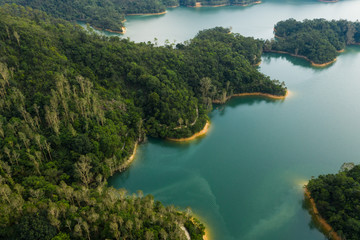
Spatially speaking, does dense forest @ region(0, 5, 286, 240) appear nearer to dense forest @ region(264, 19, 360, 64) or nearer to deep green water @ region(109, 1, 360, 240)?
deep green water @ region(109, 1, 360, 240)

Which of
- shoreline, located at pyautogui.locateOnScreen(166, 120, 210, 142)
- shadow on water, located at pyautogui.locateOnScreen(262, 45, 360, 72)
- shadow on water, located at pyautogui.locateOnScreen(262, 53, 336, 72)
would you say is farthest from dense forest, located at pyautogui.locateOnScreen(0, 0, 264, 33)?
shoreline, located at pyautogui.locateOnScreen(166, 120, 210, 142)

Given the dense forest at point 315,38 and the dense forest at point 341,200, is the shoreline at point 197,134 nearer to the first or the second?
the dense forest at point 341,200

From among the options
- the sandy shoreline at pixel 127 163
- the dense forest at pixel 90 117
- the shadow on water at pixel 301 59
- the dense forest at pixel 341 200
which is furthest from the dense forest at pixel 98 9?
the dense forest at pixel 341 200

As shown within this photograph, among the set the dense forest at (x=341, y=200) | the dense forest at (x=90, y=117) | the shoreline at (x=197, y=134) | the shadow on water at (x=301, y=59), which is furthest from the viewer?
the shadow on water at (x=301, y=59)

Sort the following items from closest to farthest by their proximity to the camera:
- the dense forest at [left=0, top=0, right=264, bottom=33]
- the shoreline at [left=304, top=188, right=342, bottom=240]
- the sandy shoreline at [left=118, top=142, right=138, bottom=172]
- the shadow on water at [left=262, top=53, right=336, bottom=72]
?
the shoreline at [left=304, top=188, right=342, bottom=240]
the sandy shoreline at [left=118, top=142, right=138, bottom=172]
the shadow on water at [left=262, top=53, right=336, bottom=72]
the dense forest at [left=0, top=0, right=264, bottom=33]

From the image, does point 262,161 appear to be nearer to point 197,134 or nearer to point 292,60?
point 197,134
